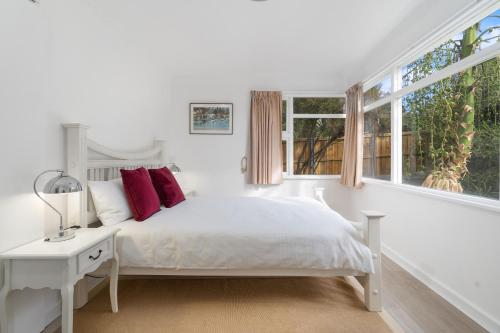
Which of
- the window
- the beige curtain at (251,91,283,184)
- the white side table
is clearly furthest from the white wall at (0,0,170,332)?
the window

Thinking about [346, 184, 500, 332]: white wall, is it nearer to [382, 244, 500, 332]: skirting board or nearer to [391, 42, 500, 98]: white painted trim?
[382, 244, 500, 332]: skirting board

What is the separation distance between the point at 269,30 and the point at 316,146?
214cm

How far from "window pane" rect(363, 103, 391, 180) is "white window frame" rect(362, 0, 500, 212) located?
0.31 feet

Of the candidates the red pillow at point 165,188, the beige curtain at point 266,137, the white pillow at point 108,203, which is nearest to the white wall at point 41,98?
the white pillow at point 108,203

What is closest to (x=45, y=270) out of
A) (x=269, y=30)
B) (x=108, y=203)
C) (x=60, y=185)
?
(x=60, y=185)

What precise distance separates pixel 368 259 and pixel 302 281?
28.1 inches

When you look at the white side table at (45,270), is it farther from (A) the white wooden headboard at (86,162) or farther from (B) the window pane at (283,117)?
(B) the window pane at (283,117)

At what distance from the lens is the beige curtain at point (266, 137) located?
3.99m

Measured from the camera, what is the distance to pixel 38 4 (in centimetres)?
159

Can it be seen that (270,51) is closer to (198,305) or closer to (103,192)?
(103,192)

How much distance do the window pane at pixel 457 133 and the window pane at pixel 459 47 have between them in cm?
14

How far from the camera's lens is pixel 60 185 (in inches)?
56.3

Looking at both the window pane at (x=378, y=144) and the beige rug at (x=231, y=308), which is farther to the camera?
the window pane at (x=378, y=144)

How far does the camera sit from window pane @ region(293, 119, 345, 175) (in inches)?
164
